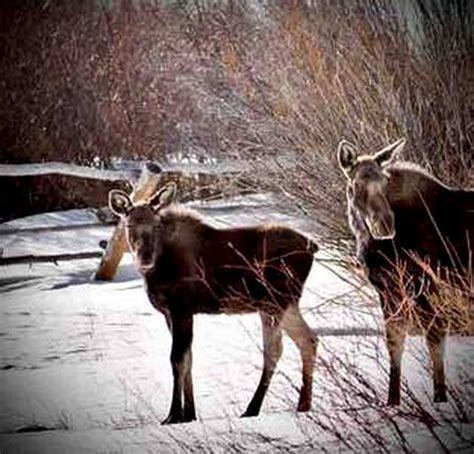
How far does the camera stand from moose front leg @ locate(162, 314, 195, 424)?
222 centimetres

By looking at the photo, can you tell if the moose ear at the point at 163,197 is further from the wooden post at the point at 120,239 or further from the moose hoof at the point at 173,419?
the moose hoof at the point at 173,419

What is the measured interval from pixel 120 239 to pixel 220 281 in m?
0.28

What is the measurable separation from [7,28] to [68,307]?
2.39 ft

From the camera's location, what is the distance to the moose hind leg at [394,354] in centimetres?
229

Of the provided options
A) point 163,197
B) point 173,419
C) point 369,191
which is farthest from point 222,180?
point 173,419

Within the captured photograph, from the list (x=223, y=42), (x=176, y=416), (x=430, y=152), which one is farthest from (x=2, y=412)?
(x=430, y=152)

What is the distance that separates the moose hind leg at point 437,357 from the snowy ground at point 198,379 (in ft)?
0.11

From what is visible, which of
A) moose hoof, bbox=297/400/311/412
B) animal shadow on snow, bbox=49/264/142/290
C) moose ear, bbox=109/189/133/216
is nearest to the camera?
moose ear, bbox=109/189/133/216

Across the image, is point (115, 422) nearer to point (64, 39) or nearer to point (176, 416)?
point (176, 416)

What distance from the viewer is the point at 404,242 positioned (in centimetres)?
229

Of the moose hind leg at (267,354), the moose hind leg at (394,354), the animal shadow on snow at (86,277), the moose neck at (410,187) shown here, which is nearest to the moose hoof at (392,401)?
the moose hind leg at (394,354)

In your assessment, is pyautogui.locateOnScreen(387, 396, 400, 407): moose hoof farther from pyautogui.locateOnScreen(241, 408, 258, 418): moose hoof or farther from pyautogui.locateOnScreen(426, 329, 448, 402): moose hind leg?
pyautogui.locateOnScreen(241, 408, 258, 418): moose hoof

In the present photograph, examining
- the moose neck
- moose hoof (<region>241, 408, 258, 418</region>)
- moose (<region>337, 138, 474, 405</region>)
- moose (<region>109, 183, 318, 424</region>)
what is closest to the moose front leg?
moose (<region>109, 183, 318, 424</region>)

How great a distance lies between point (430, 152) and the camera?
2.60 m
